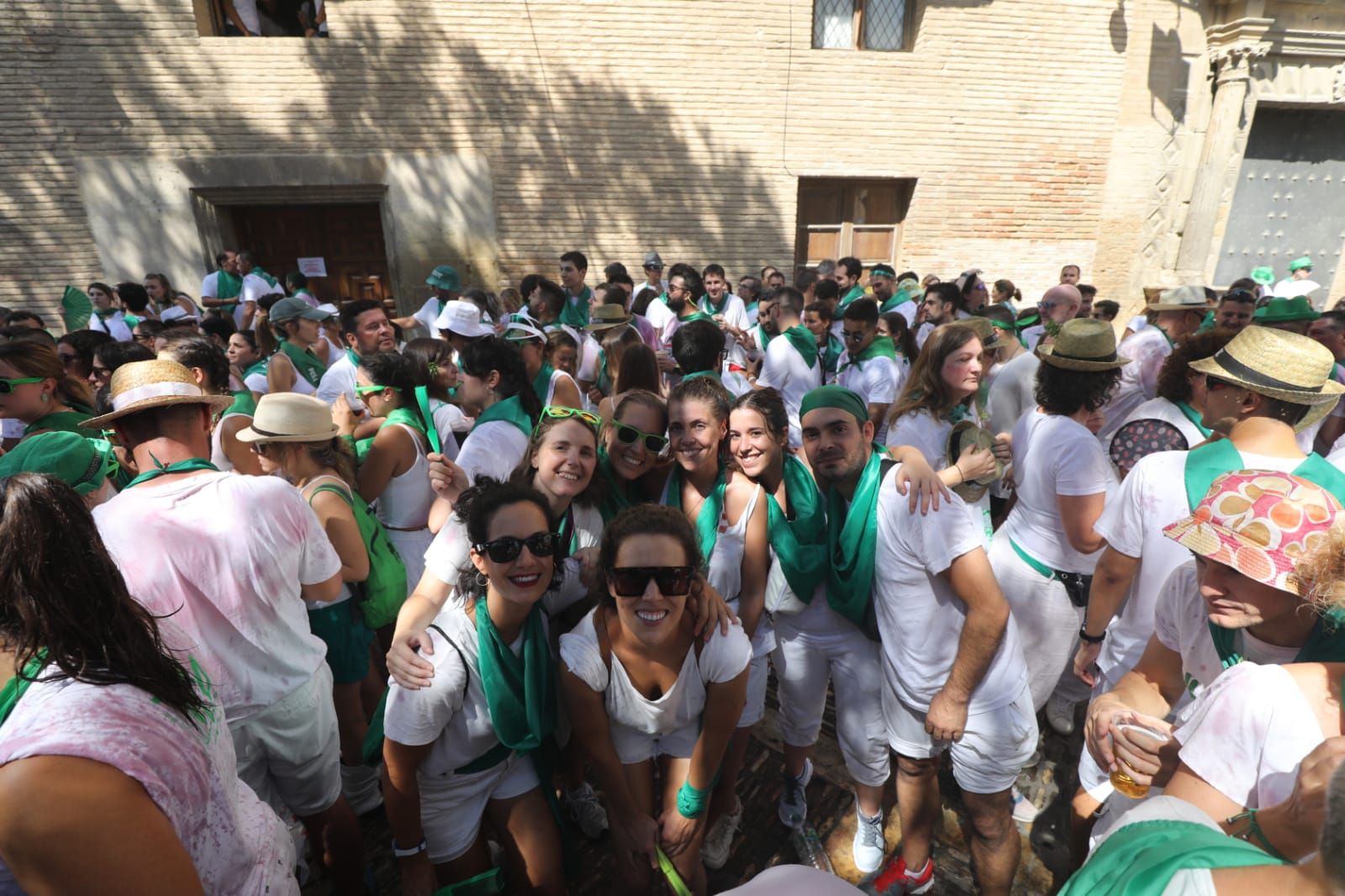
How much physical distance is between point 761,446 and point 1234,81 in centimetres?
1301

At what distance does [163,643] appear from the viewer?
52.2 inches

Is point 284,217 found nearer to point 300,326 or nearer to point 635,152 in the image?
point 635,152

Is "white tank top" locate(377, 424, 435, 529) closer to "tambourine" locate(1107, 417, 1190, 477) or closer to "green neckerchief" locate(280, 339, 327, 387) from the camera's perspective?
"green neckerchief" locate(280, 339, 327, 387)

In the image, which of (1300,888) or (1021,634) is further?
(1021,634)

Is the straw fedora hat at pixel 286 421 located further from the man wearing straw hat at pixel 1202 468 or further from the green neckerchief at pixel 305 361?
the man wearing straw hat at pixel 1202 468

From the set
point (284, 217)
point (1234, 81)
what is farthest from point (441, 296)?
point (1234, 81)

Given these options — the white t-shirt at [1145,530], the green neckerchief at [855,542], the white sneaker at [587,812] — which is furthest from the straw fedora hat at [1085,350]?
the white sneaker at [587,812]

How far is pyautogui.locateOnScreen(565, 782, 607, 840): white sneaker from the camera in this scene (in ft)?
9.42

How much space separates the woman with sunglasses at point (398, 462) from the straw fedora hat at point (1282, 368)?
11.0ft

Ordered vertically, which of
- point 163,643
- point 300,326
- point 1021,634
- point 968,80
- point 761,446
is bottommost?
point 1021,634

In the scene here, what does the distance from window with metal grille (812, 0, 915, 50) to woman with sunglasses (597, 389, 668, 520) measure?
948 cm

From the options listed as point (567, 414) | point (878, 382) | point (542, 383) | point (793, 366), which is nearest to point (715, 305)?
point (793, 366)

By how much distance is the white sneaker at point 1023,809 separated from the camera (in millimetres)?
2869

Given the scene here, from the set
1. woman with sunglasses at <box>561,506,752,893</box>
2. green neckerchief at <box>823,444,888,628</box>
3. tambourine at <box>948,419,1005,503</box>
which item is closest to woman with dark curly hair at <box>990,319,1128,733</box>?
tambourine at <box>948,419,1005,503</box>
